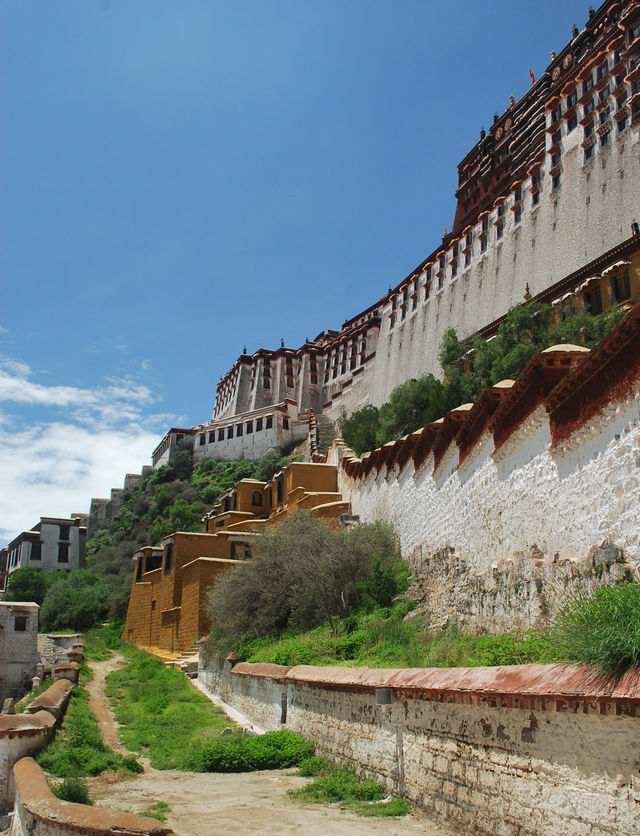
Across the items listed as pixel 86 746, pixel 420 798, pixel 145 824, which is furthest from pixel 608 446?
pixel 86 746

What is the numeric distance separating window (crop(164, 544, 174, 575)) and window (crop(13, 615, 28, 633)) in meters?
5.57

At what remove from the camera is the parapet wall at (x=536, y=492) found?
687 cm

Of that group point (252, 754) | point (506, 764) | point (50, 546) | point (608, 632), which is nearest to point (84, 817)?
point (506, 764)

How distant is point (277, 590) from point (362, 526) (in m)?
2.75

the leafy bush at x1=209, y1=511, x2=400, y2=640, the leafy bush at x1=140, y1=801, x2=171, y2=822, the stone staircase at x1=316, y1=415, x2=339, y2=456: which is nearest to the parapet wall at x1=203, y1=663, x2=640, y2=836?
the leafy bush at x1=140, y1=801, x2=171, y2=822

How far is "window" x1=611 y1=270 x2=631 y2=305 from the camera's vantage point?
84.4 ft

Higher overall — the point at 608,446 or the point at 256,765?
the point at 608,446

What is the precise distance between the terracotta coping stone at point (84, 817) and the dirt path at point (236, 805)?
91 cm

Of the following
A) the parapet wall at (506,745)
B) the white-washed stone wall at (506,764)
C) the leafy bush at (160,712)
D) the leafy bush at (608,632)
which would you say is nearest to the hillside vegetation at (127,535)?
the leafy bush at (160,712)

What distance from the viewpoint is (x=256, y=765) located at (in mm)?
10211

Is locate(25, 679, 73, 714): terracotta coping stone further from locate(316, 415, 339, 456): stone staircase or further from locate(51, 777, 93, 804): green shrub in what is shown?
locate(316, 415, 339, 456): stone staircase

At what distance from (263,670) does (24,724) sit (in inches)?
172

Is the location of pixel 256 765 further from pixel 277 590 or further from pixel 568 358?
pixel 568 358

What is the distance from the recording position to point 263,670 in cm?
1305
